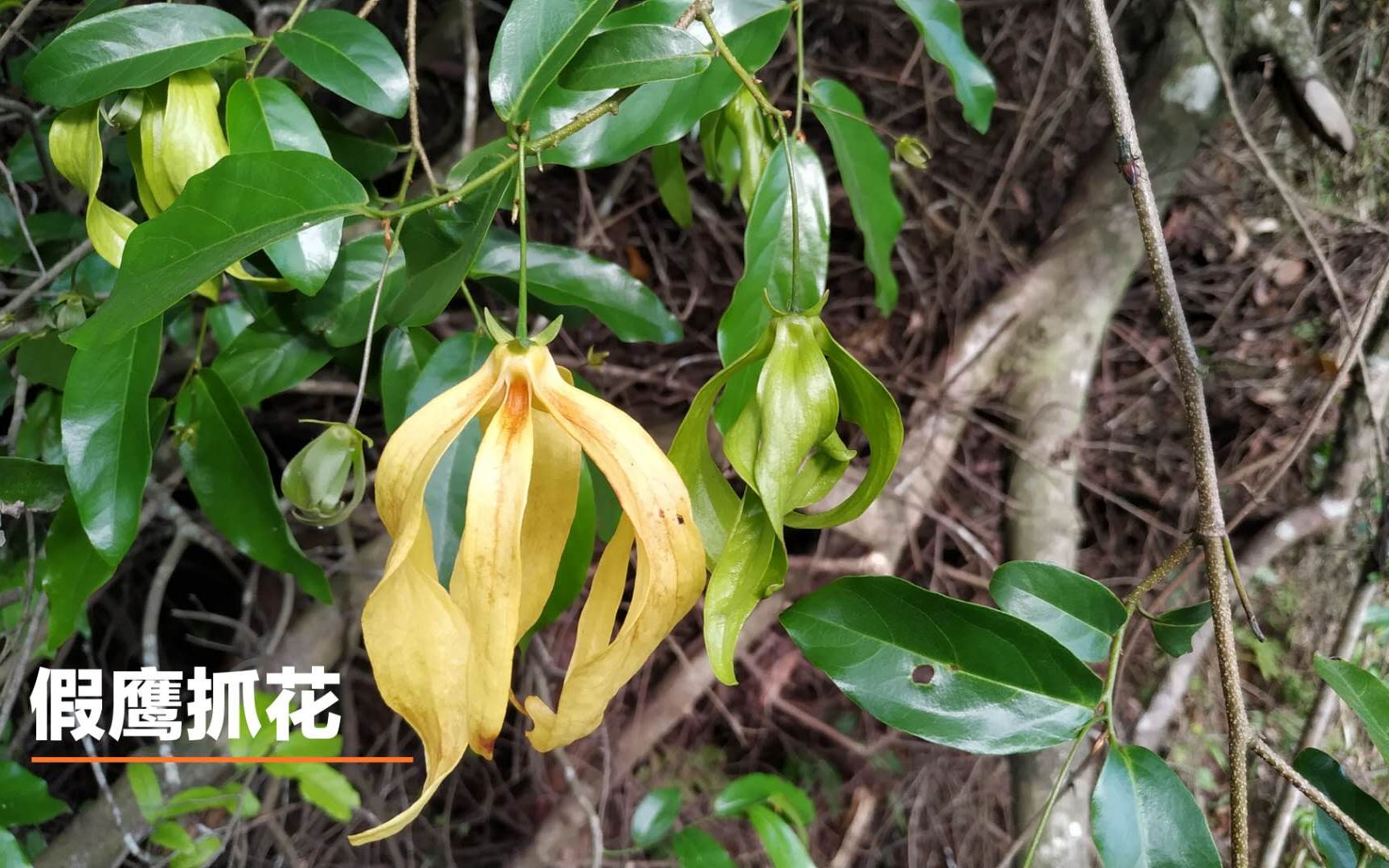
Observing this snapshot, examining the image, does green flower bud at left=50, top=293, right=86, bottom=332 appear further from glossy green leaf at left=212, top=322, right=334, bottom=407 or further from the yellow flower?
the yellow flower

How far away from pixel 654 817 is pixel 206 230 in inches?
31.6

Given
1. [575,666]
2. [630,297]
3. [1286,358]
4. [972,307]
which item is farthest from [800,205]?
[1286,358]

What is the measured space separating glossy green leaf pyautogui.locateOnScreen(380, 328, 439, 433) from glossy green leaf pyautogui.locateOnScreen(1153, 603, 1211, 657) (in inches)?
21.6

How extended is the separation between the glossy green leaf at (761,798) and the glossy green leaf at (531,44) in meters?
0.78

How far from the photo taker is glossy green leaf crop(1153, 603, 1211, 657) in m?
0.49

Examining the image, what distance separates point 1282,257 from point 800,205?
1.26 metres

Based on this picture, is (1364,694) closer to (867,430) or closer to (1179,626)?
(1179,626)

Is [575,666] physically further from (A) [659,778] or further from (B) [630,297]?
(A) [659,778]

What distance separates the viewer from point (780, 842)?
765mm

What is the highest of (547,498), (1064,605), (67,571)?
(547,498)

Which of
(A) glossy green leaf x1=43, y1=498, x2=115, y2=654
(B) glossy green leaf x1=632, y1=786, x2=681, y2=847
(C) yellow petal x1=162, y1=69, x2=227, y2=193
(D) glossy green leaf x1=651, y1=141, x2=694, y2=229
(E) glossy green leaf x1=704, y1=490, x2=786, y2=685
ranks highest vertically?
(C) yellow petal x1=162, y1=69, x2=227, y2=193

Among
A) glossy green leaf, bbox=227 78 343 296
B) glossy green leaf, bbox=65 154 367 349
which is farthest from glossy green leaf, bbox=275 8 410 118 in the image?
glossy green leaf, bbox=65 154 367 349

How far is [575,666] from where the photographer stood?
0.33 meters

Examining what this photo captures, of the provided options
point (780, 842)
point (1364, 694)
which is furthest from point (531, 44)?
point (780, 842)
